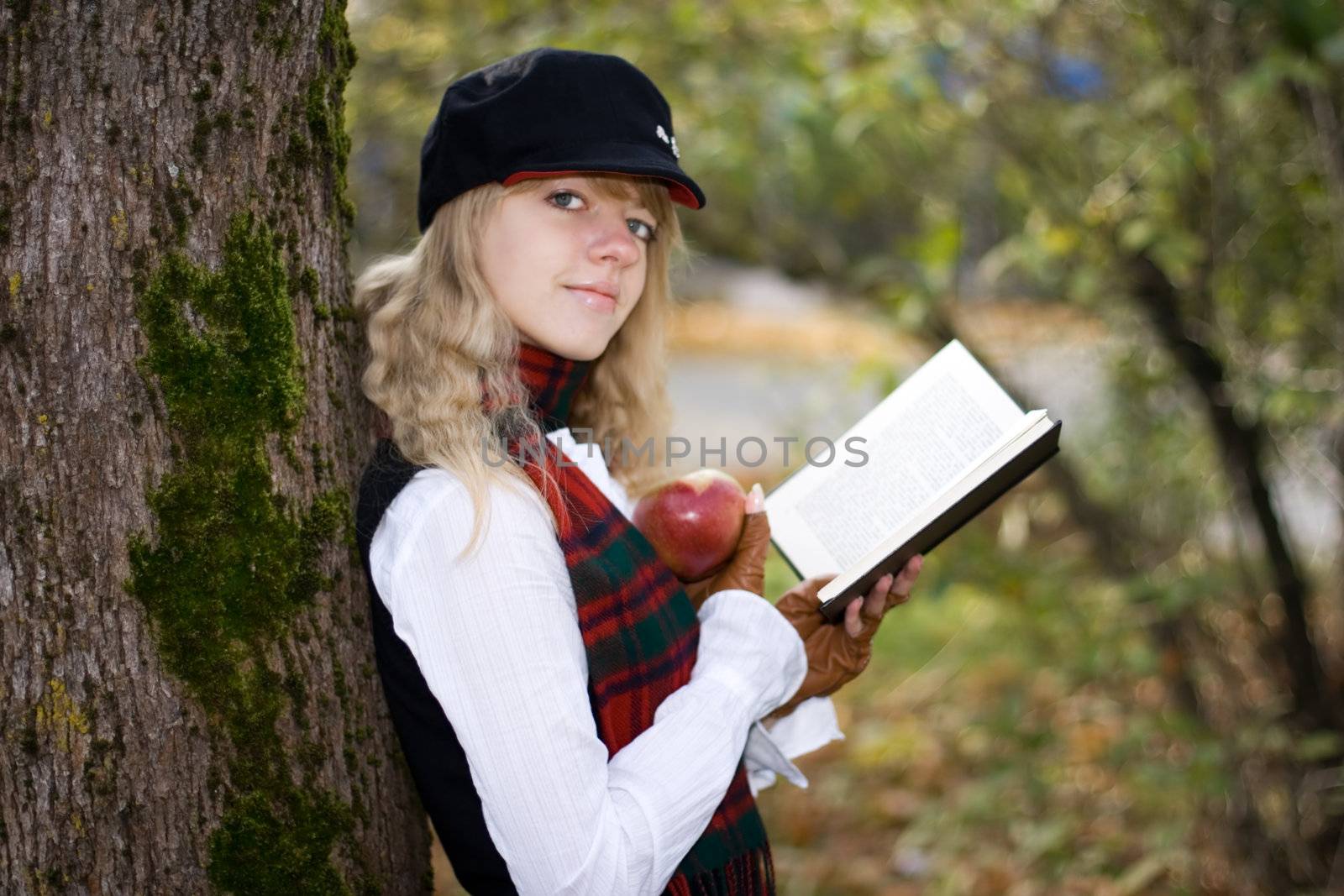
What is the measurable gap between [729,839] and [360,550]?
0.73 metres

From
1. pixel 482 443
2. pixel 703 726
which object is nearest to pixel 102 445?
pixel 482 443

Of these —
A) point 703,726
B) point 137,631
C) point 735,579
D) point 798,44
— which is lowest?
point 703,726

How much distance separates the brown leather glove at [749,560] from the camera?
180cm

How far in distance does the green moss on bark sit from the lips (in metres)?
0.43

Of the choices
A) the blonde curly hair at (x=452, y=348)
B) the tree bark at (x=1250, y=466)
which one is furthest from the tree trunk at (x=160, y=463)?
the tree bark at (x=1250, y=466)

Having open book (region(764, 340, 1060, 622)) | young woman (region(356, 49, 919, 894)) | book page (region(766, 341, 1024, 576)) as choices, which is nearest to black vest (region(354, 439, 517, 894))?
young woman (region(356, 49, 919, 894))

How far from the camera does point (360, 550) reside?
1582 mm

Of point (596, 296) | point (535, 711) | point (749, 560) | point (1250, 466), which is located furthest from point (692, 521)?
point (1250, 466)

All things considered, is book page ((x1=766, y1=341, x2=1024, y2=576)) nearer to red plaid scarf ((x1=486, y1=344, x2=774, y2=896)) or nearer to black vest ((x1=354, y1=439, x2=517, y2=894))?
red plaid scarf ((x1=486, y1=344, x2=774, y2=896))

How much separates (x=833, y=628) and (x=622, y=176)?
0.91m

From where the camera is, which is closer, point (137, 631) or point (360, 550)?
point (137, 631)

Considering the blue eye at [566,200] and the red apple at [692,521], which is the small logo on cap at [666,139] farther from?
the red apple at [692,521]

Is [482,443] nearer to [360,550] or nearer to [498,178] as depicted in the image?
[360,550]

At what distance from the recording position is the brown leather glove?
180cm
